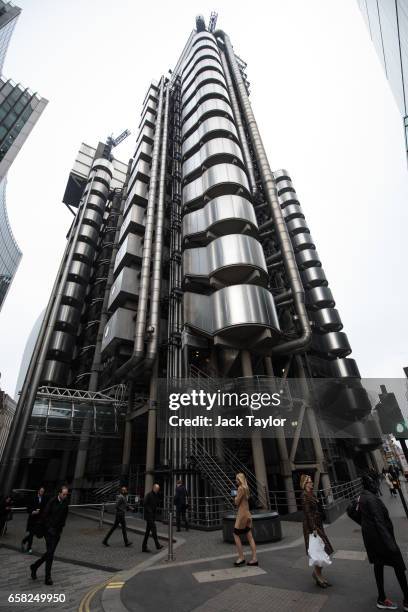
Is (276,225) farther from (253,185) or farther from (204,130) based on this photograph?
(204,130)

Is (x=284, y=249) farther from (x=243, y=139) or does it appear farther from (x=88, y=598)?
(x=88, y=598)

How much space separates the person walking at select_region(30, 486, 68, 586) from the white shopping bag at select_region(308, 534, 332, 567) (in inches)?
188

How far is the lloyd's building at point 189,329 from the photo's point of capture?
20.1m

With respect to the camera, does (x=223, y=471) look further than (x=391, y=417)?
Yes

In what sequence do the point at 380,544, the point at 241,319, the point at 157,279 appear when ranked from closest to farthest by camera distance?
the point at 380,544
the point at 241,319
the point at 157,279

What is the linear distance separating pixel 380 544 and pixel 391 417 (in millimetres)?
2787

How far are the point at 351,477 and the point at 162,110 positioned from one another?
51.2 metres

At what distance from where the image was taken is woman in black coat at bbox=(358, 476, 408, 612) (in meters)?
3.87

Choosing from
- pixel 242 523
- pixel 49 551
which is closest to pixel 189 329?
pixel 242 523

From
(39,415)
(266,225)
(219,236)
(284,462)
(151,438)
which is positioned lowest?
(284,462)

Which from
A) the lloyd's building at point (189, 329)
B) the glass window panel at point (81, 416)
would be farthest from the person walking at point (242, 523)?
the glass window panel at point (81, 416)

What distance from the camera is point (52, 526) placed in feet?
20.3

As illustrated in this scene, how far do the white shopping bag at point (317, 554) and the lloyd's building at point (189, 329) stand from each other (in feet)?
27.1

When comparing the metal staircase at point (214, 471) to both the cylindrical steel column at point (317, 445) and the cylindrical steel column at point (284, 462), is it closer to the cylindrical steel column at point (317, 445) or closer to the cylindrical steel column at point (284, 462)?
the cylindrical steel column at point (284, 462)
